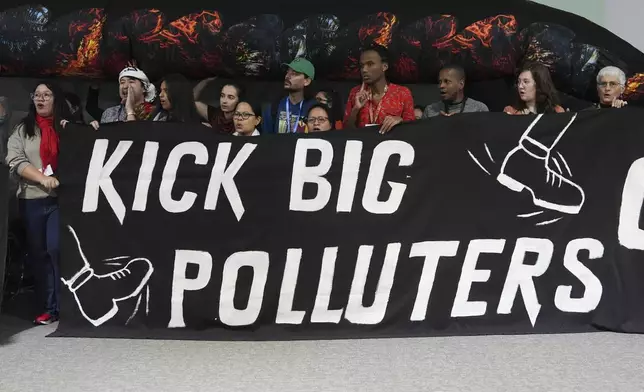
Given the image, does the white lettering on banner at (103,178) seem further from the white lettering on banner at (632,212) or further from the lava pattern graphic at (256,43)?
the white lettering on banner at (632,212)

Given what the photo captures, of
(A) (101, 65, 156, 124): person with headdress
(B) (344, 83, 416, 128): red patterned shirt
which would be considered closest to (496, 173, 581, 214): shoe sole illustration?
(B) (344, 83, 416, 128): red patterned shirt

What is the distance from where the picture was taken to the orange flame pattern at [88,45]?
438 centimetres

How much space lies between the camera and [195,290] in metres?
3.44

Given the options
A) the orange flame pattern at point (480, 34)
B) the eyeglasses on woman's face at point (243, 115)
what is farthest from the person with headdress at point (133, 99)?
the orange flame pattern at point (480, 34)

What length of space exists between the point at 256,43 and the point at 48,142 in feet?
4.38

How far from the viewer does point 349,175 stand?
345 cm

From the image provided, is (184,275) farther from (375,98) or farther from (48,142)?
(375,98)

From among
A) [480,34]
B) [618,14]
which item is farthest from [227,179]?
[618,14]

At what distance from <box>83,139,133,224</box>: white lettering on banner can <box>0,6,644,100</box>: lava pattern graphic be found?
109cm

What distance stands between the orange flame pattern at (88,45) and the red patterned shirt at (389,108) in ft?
5.28

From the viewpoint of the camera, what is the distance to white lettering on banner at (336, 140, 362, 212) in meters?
3.45

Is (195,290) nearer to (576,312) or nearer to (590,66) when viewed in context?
(576,312)

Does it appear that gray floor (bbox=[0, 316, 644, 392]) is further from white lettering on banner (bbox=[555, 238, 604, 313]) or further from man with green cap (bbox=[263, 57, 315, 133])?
man with green cap (bbox=[263, 57, 315, 133])

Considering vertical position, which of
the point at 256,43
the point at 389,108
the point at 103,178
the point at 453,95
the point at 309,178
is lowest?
the point at 103,178
